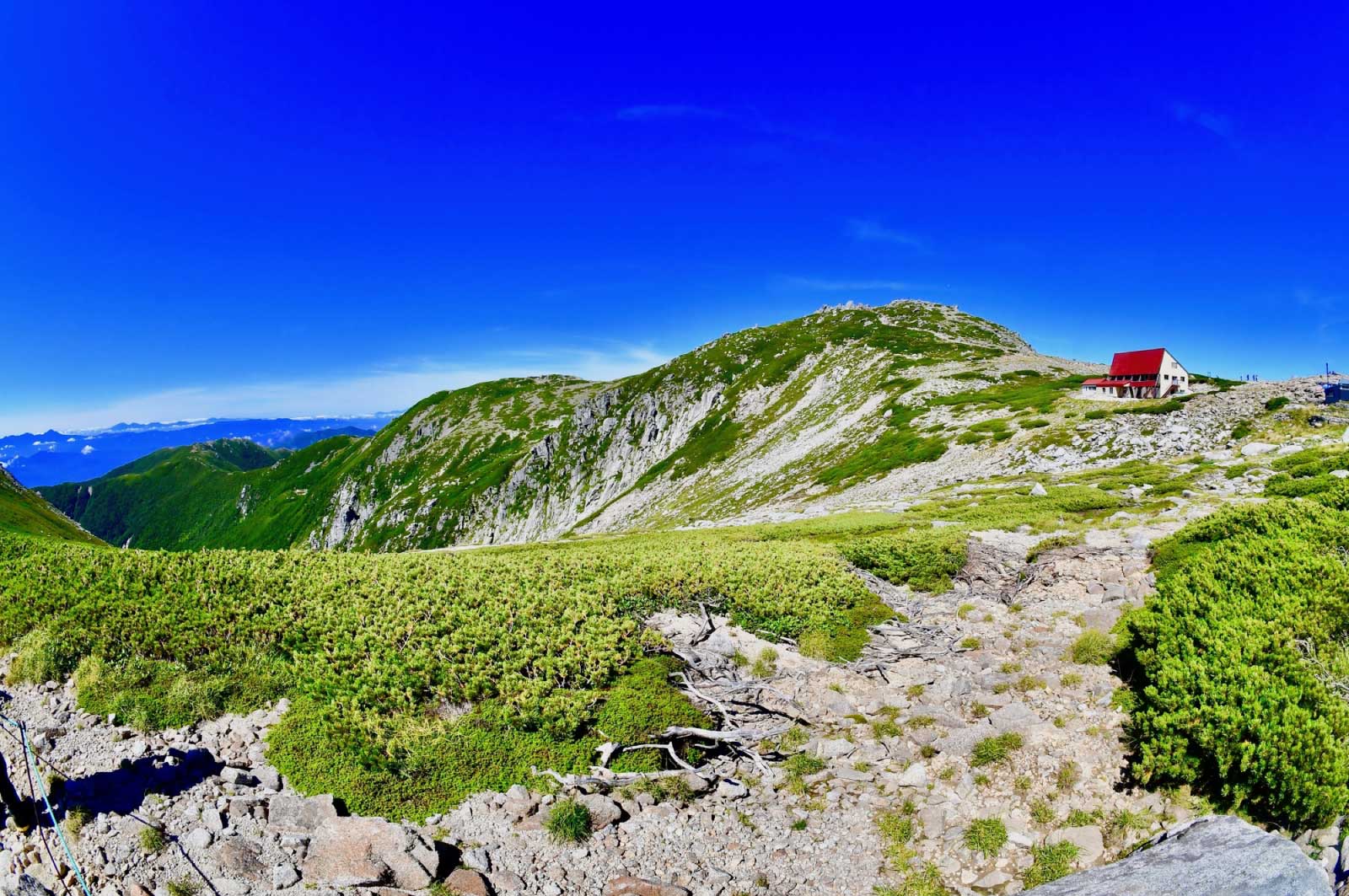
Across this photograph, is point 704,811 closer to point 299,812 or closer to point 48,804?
point 299,812

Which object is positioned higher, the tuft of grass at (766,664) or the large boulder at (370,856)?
the tuft of grass at (766,664)

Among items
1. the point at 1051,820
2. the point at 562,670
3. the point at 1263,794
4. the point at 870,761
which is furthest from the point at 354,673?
the point at 1263,794

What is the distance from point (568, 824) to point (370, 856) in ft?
10.5

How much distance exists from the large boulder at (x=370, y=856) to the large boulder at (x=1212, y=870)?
9.21m

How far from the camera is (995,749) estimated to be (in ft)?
40.2

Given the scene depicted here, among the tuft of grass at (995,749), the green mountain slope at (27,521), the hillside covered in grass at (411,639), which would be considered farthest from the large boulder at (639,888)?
the green mountain slope at (27,521)

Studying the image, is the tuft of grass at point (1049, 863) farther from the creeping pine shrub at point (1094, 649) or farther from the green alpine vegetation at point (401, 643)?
the green alpine vegetation at point (401, 643)

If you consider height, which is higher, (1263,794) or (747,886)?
(1263,794)

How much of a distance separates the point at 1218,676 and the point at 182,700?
804 inches

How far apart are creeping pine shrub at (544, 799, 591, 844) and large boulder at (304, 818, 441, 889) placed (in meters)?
A: 1.93

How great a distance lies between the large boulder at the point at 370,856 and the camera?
968cm

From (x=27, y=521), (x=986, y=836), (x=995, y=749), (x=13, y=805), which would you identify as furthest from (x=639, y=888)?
(x=27, y=521)

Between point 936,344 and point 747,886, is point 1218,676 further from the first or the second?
point 936,344

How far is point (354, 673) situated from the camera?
559 inches
